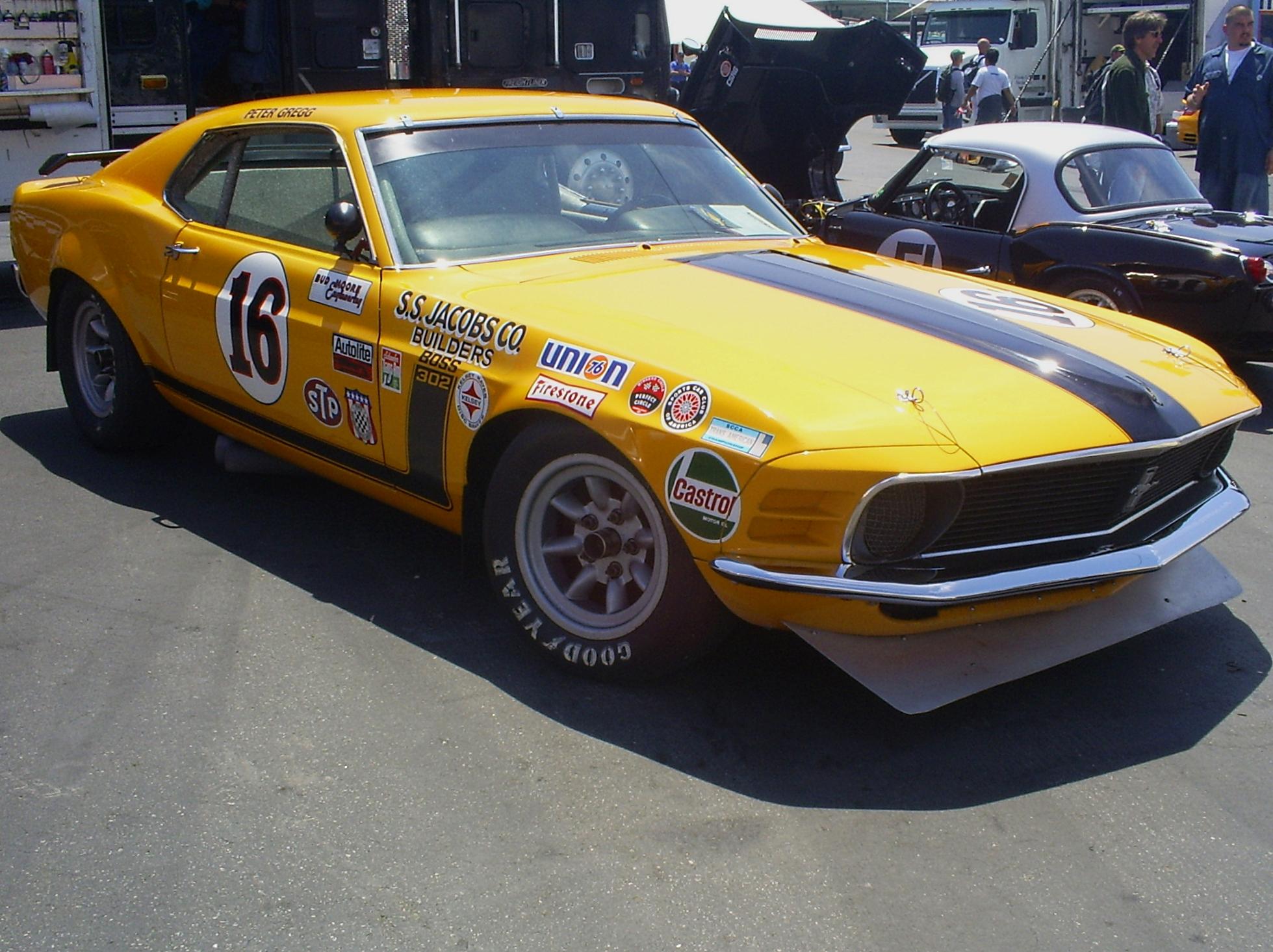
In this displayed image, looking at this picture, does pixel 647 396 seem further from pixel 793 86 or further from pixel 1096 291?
pixel 793 86

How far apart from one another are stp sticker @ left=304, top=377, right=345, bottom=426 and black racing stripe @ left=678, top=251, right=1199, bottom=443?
1171 millimetres

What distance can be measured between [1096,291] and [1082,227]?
0.38 metres

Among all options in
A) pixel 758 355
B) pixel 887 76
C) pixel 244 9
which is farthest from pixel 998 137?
pixel 244 9

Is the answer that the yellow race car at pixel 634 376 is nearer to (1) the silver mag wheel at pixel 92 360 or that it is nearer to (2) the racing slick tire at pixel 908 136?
(1) the silver mag wheel at pixel 92 360

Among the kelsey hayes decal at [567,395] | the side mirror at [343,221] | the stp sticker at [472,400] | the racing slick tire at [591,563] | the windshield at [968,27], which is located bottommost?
the racing slick tire at [591,563]

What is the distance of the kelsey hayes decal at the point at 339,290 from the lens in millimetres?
4152

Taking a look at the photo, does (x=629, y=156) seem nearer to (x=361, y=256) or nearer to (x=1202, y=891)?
(x=361, y=256)

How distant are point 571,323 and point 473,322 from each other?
309mm

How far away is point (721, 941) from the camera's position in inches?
105

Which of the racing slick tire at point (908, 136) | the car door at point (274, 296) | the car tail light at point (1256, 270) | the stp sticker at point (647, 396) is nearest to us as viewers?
the stp sticker at point (647, 396)

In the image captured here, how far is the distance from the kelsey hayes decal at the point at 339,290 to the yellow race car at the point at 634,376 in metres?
0.01

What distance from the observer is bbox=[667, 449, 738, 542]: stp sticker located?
10.4 feet

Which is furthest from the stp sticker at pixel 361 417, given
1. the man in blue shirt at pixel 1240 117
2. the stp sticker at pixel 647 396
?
the man in blue shirt at pixel 1240 117

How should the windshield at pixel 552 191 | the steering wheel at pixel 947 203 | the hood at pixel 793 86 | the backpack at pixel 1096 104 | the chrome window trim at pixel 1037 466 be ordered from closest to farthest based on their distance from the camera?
1. the chrome window trim at pixel 1037 466
2. the windshield at pixel 552 191
3. the steering wheel at pixel 947 203
4. the hood at pixel 793 86
5. the backpack at pixel 1096 104
